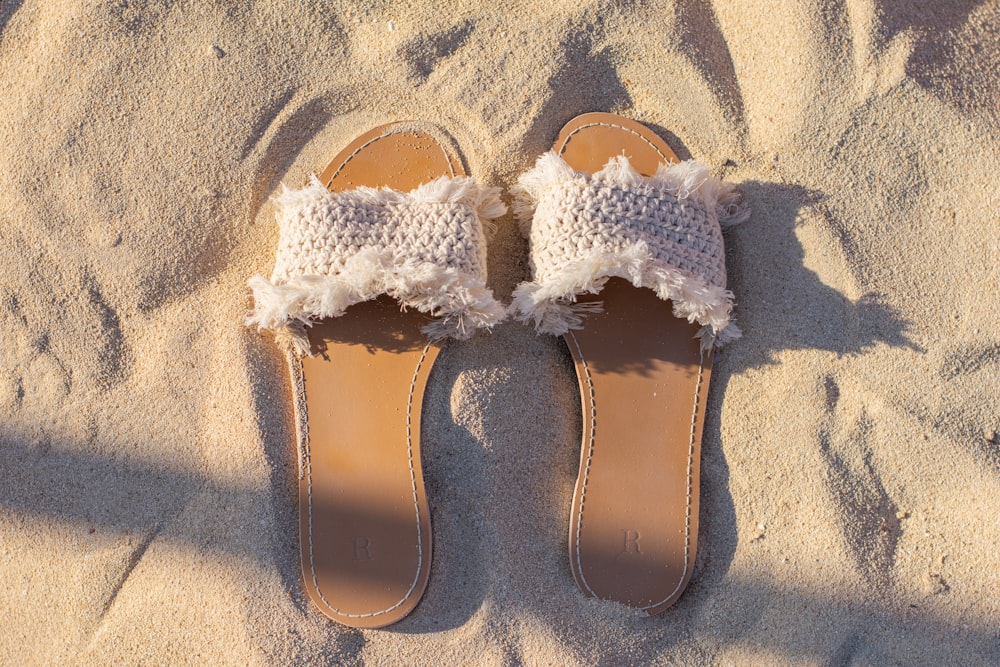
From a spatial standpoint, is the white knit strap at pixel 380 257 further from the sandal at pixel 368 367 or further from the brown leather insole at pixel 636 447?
the brown leather insole at pixel 636 447

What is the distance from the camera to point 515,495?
1.39m

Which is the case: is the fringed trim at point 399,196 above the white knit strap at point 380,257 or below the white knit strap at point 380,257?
above

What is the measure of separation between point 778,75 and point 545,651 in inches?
45.5

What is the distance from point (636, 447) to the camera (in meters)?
1.41

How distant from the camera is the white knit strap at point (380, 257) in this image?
129 centimetres

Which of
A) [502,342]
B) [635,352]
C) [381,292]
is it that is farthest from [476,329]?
[635,352]

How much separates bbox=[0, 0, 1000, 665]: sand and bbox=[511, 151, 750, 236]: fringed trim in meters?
0.06

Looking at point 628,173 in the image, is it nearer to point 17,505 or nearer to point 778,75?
point 778,75

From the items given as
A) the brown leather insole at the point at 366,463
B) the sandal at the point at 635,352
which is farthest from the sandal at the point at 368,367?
the sandal at the point at 635,352

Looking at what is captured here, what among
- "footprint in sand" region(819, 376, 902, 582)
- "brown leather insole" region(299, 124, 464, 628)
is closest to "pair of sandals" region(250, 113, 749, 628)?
"brown leather insole" region(299, 124, 464, 628)

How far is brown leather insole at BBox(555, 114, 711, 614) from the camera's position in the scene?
1386 mm

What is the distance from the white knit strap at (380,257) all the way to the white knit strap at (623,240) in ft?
0.34

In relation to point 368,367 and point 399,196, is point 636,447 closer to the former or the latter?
point 368,367

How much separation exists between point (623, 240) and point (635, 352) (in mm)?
219
